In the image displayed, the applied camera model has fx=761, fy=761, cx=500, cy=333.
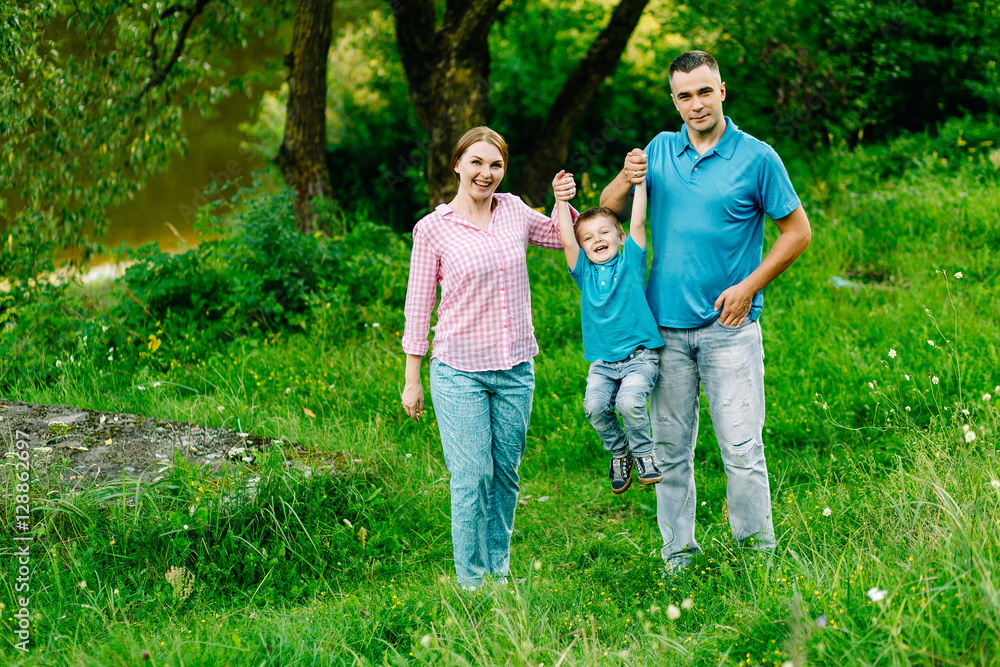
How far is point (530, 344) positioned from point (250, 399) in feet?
9.13

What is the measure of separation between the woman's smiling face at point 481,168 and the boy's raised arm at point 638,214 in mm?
570

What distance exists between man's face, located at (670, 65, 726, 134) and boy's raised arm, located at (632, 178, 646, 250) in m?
0.32

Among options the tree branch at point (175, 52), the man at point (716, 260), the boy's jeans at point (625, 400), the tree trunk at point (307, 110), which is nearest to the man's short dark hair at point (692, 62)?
the man at point (716, 260)

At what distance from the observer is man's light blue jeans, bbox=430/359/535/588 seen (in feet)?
10.6

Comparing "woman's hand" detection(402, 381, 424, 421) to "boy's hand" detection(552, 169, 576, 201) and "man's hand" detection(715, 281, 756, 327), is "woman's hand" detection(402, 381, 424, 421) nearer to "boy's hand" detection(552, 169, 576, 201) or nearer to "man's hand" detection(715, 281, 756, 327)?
"boy's hand" detection(552, 169, 576, 201)

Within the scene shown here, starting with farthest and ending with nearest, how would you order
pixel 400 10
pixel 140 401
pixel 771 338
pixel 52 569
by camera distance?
pixel 400 10 < pixel 771 338 < pixel 140 401 < pixel 52 569

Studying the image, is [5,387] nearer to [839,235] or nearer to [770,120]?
[839,235]

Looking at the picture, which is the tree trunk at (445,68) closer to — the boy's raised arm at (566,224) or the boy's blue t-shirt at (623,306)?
the boy's raised arm at (566,224)

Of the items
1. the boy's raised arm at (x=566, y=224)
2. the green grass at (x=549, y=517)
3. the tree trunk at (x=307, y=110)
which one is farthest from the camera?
the tree trunk at (x=307, y=110)

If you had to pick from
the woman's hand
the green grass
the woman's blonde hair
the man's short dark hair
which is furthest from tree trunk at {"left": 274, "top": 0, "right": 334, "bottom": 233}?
the man's short dark hair

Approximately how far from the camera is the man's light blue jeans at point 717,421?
3145mm

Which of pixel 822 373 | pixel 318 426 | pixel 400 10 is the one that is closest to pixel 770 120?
pixel 400 10

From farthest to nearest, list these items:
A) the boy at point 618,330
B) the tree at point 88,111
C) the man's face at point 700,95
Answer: the tree at point 88,111 → the boy at point 618,330 → the man's face at point 700,95

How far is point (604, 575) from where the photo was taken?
356 cm
